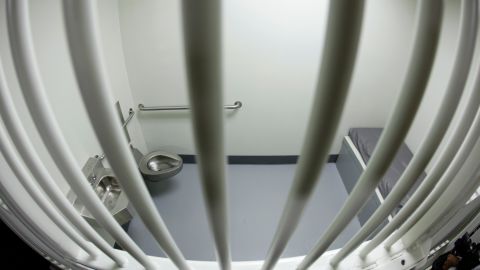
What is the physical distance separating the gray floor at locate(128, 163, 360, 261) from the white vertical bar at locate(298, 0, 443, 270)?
5.52ft

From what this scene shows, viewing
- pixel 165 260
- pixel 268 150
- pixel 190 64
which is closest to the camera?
pixel 190 64

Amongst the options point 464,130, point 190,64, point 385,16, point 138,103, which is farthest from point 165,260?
point 385,16

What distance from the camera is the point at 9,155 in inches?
12.3

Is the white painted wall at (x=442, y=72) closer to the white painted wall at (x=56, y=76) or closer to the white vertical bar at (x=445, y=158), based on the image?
the white vertical bar at (x=445, y=158)

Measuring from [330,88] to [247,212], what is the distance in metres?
2.08

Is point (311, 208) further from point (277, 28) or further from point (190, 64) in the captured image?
point (190, 64)

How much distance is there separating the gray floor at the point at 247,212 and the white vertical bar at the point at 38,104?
64.4 inches

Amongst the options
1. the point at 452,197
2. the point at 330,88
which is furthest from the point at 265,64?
the point at 330,88

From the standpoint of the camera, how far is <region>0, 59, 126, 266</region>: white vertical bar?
0.92 ft

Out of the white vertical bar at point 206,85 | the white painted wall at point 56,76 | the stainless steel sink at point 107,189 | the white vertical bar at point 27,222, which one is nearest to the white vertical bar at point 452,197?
the white vertical bar at point 206,85

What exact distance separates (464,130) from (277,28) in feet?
6.08

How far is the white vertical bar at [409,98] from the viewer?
198 mm

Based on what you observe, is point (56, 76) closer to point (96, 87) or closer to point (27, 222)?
point (27, 222)

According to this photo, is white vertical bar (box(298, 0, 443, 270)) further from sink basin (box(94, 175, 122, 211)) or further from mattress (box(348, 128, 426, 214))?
sink basin (box(94, 175, 122, 211))
